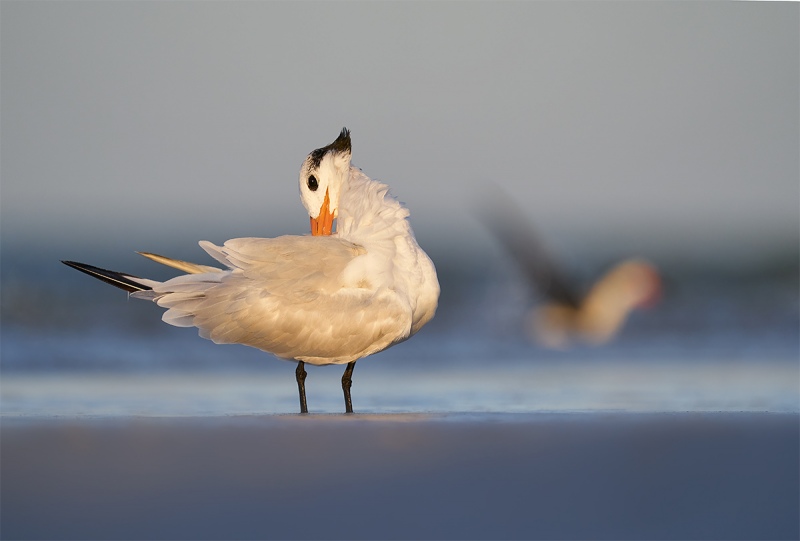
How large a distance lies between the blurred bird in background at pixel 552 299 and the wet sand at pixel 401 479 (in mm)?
3715

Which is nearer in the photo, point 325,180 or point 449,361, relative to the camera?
point 325,180

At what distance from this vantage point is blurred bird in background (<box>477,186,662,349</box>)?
8992 millimetres

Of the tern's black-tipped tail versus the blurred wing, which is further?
the blurred wing

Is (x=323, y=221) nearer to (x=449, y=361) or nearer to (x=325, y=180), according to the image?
(x=325, y=180)

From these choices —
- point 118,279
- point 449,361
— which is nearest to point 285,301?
point 118,279

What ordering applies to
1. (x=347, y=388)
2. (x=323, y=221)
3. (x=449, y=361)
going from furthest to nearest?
(x=449, y=361), (x=323, y=221), (x=347, y=388)

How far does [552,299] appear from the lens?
966 cm

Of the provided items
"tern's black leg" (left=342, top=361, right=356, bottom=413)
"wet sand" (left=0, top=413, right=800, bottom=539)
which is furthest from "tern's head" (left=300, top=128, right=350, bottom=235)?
"wet sand" (left=0, top=413, right=800, bottom=539)

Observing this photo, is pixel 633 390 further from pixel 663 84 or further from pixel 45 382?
pixel 45 382

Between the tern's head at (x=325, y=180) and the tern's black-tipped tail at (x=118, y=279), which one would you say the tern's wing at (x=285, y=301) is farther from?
the tern's head at (x=325, y=180)

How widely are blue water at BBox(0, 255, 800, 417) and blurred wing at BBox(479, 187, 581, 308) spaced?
311 mm

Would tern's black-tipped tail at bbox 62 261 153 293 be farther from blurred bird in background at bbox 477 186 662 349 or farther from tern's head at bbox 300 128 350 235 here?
blurred bird in background at bbox 477 186 662 349

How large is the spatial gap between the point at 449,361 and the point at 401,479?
4884mm

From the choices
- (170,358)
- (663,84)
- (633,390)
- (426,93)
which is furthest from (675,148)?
(170,358)
